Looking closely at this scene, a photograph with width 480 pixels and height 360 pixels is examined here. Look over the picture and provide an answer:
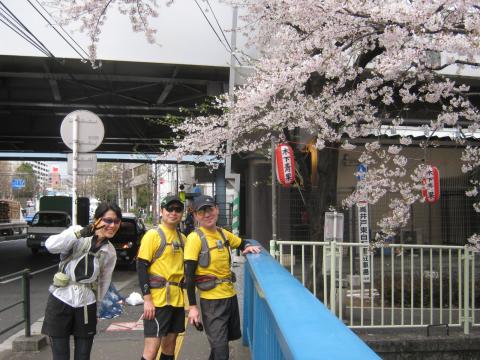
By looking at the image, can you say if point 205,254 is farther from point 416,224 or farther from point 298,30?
point 416,224

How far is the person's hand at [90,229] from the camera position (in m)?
3.57

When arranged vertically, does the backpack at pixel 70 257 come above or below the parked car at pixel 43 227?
above

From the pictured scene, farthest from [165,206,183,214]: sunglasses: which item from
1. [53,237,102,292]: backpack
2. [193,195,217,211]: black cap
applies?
[53,237,102,292]: backpack

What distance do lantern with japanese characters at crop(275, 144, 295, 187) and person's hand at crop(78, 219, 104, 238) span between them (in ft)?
15.5

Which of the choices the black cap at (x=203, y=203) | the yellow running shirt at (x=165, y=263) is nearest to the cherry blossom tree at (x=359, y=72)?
the black cap at (x=203, y=203)

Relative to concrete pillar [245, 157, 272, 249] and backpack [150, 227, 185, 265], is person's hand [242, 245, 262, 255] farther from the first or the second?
concrete pillar [245, 157, 272, 249]

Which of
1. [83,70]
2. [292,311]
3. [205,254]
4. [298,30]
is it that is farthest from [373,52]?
[83,70]

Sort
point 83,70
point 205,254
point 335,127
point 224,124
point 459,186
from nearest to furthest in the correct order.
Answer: point 205,254, point 335,127, point 224,124, point 83,70, point 459,186

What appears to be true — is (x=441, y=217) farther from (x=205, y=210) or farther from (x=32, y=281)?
(x=205, y=210)

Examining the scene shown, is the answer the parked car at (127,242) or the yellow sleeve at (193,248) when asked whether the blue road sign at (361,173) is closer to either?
the yellow sleeve at (193,248)

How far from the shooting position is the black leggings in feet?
11.6

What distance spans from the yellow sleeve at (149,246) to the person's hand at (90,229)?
0.46 m

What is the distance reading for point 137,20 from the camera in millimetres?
7184

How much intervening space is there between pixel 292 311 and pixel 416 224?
14.6m
